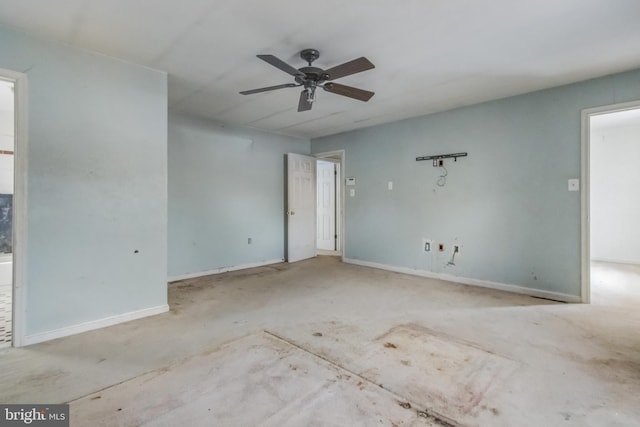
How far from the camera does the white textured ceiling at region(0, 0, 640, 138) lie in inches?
80.5

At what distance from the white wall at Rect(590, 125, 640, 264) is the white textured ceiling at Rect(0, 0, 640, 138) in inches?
134

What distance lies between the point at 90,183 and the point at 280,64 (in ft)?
6.43

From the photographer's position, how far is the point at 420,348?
7.54 feet

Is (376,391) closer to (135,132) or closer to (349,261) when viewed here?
(135,132)

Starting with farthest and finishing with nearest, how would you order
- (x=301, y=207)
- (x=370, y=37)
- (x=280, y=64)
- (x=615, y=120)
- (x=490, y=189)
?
(x=301, y=207)
(x=615, y=120)
(x=490, y=189)
(x=370, y=37)
(x=280, y=64)

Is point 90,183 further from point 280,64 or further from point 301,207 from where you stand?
point 301,207

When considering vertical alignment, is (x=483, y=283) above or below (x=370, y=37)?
below

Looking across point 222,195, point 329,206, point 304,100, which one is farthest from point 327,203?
point 304,100

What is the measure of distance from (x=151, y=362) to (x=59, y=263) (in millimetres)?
1219

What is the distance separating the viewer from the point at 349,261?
18.4 ft

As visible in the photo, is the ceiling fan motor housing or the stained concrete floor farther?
the ceiling fan motor housing

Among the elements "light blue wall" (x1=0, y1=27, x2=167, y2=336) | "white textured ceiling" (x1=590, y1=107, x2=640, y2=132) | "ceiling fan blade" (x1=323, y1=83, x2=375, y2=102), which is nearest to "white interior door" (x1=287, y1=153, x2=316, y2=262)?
"light blue wall" (x1=0, y1=27, x2=167, y2=336)

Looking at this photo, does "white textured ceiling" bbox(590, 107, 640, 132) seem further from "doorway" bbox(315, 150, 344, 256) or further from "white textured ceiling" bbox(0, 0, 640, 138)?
"doorway" bbox(315, 150, 344, 256)

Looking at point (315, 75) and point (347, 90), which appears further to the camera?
point (347, 90)
